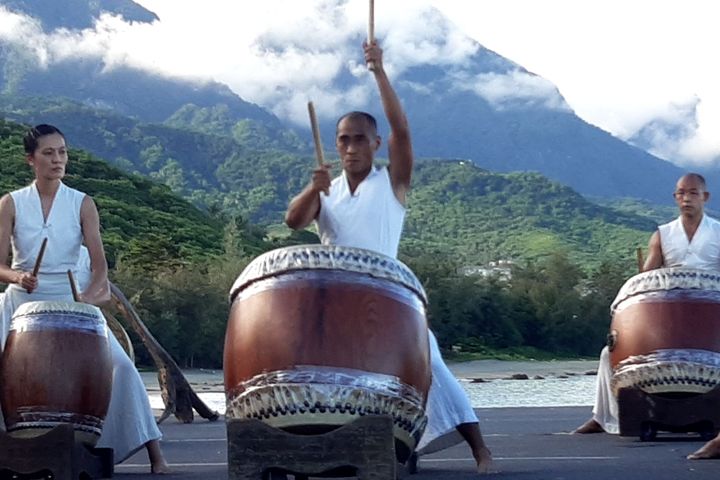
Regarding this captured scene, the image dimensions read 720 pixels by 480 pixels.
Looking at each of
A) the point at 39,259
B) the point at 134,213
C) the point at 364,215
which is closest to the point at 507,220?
the point at 134,213

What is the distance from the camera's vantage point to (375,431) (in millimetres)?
6023

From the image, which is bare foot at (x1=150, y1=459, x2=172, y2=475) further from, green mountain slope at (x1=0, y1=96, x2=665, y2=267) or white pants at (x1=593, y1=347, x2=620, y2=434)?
green mountain slope at (x1=0, y1=96, x2=665, y2=267)

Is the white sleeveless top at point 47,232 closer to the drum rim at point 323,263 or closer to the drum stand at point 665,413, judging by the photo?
the drum rim at point 323,263

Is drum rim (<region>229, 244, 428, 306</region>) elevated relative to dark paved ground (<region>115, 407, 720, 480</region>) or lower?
elevated

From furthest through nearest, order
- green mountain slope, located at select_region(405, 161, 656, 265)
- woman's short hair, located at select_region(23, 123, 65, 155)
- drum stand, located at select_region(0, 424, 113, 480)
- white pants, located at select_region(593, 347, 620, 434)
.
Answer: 1. green mountain slope, located at select_region(405, 161, 656, 265)
2. white pants, located at select_region(593, 347, 620, 434)
3. woman's short hair, located at select_region(23, 123, 65, 155)
4. drum stand, located at select_region(0, 424, 113, 480)

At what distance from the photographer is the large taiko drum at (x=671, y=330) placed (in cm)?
952

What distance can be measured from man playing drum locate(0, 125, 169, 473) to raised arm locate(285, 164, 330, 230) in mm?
1713

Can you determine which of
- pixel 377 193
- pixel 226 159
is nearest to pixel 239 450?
pixel 377 193

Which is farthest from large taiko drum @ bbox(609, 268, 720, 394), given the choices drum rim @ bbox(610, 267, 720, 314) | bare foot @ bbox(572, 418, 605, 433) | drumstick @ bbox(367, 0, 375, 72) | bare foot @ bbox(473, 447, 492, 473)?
drumstick @ bbox(367, 0, 375, 72)

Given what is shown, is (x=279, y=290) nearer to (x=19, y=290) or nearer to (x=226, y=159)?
(x=19, y=290)

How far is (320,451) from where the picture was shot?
6.01 metres

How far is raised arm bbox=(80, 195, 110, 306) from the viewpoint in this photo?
841 cm

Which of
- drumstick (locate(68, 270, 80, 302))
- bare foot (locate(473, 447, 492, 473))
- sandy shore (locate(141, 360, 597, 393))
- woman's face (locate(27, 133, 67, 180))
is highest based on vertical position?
sandy shore (locate(141, 360, 597, 393))

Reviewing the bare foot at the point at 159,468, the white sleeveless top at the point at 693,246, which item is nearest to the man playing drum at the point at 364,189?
the bare foot at the point at 159,468
